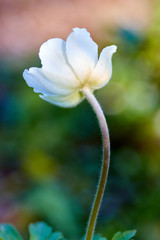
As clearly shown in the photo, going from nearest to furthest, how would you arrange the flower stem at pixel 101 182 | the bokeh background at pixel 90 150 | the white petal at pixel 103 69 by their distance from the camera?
the flower stem at pixel 101 182
the white petal at pixel 103 69
the bokeh background at pixel 90 150

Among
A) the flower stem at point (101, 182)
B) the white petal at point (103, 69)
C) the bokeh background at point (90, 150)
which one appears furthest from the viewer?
the bokeh background at point (90, 150)

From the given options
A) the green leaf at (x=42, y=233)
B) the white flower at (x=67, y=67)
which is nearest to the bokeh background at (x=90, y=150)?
the green leaf at (x=42, y=233)

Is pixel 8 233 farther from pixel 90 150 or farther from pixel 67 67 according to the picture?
pixel 90 150

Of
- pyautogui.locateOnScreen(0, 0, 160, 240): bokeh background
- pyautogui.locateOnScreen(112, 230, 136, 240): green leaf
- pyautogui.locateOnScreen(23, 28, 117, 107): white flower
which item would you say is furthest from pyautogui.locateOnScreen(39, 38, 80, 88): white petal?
pyautogui.locateOnScreen(0, 0, 160, 240): bokeh background

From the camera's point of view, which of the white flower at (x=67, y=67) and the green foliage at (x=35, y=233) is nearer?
the white flower at (x=67, y=67)

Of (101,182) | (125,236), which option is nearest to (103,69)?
(101,182)

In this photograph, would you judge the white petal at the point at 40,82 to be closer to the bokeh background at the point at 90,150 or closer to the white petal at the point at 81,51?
the white petal at the point at 81,51
